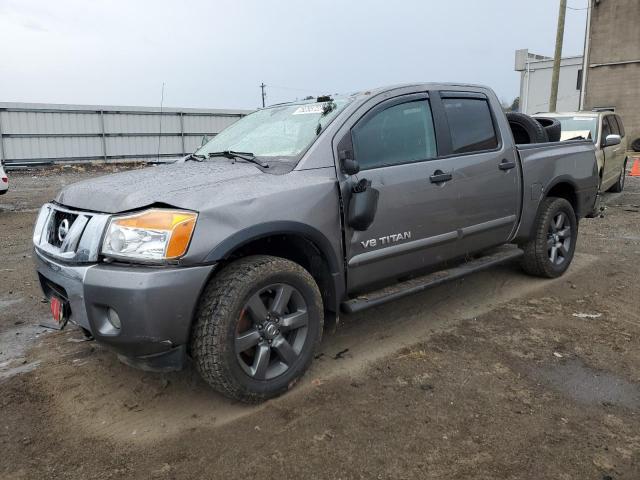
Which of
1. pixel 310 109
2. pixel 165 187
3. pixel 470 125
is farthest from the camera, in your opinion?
pixel 470 125

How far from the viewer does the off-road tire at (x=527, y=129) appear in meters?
5.23

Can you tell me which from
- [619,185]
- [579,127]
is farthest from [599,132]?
[619,185]

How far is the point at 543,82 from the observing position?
35688 millimetres

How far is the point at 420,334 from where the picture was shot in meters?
3.83

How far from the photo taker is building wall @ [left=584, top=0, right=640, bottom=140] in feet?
77.9

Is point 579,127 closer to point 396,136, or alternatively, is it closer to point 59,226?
point 396,136

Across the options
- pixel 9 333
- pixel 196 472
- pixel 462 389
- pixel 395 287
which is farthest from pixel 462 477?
pixel 9 333

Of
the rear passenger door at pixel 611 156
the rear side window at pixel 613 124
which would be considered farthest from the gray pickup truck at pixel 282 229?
the rear side window at pixel 613 124

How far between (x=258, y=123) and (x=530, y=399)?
270 centimetres

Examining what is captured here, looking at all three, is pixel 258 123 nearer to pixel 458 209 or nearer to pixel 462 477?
pixel 458 209

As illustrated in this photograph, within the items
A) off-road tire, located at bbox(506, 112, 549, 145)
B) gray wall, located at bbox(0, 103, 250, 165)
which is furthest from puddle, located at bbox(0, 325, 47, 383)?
gray wall, located at bbox(0, 103, 250, 165)

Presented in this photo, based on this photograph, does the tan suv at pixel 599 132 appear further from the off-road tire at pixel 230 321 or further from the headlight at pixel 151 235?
the headlight at pixel 151 235

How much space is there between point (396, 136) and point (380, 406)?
1.79 m

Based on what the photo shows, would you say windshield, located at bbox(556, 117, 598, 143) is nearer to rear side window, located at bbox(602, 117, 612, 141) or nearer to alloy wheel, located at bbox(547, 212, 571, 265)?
rear side window, located at bbox(602, 117, 612, 141)
